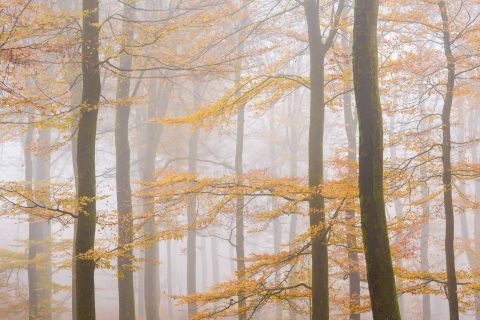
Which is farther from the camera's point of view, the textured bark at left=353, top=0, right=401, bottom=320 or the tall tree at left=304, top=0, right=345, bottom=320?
the tall tree at left=304, top=0, right=345, bottom=320

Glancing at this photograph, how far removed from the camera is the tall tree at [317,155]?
820 cm

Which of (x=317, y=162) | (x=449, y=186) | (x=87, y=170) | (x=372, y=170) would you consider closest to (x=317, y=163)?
(x=317, y=162)

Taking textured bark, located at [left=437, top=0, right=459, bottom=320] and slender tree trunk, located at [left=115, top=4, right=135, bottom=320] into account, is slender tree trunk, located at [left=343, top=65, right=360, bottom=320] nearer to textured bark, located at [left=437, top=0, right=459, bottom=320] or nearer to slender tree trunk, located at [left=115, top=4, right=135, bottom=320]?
textured bark, located at [left=437, top=0, right=459, bottom=320]

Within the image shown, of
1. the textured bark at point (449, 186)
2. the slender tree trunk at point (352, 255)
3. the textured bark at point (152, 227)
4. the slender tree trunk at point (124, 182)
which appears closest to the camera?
the textured bark at point (449, 186)

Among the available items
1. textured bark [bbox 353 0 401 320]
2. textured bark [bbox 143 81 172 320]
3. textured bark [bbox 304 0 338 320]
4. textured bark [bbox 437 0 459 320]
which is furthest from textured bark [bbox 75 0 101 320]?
textured bark [bbox 437 0 459 320]

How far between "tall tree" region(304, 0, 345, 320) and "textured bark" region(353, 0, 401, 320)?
2184 millimetres

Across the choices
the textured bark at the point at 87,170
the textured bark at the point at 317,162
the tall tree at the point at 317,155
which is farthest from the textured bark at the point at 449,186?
the textured bark at the point at 87,170

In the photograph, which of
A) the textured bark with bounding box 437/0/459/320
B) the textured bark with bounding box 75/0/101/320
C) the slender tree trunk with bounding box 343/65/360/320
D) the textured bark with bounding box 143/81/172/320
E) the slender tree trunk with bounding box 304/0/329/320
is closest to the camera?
the textured bark with bounding box 75/0/101/320

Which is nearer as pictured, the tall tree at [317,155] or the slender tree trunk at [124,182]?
the tall tree at [317,155]

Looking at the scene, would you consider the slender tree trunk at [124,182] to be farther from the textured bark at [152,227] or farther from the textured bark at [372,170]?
the textured bark at [372,170]

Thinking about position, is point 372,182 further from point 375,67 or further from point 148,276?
point 148,276

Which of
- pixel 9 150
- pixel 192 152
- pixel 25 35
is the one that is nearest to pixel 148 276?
pixel 192 152

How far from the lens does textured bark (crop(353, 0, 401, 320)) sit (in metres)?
5.43

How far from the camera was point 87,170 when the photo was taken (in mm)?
7504
